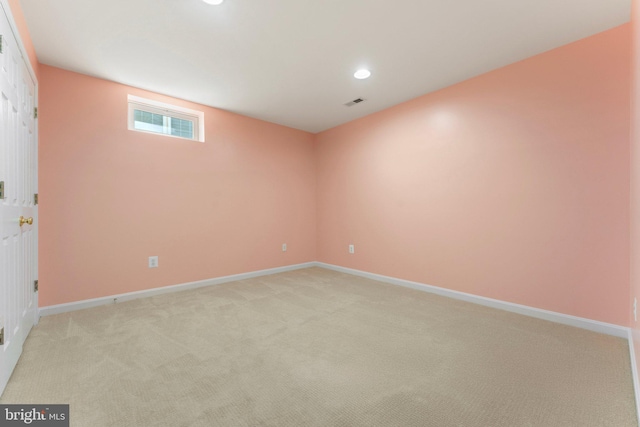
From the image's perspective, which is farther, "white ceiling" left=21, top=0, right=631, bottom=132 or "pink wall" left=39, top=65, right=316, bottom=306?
"pink wall" left=39, top=65, right=316, bottom=306

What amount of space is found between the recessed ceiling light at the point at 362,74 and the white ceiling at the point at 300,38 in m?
0.07

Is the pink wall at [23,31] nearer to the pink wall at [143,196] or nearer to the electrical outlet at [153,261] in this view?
the pink wall at [143,196]

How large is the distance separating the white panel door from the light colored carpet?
0.70ft

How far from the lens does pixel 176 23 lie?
6.68ft

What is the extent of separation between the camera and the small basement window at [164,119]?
3166 mm

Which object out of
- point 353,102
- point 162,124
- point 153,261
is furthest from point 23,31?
point 353,102

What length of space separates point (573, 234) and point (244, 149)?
13.1 feet

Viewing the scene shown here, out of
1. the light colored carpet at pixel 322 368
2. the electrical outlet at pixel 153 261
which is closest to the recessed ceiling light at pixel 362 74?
the light colored carpet at pixel 322 368

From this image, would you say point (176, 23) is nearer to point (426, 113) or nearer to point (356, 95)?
point (356, 95)

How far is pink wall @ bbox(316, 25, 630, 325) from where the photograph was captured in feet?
7.09

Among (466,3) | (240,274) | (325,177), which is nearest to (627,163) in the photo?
(466,3)
